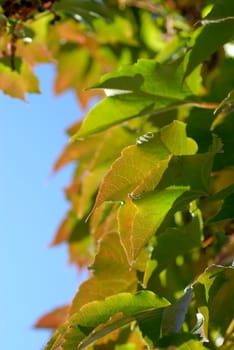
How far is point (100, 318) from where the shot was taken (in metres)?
0.69

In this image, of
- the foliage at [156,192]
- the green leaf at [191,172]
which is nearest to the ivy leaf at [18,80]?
the foliage at [156,192]

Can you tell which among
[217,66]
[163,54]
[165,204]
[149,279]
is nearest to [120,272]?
[149,279]

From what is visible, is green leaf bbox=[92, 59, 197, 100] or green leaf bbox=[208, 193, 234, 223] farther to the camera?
green leaf bbox=[92, 59, 197, 100]

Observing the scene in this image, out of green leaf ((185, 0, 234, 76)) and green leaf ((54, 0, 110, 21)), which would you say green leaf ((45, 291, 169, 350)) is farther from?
green leaf ((54, 0, 110, 21))

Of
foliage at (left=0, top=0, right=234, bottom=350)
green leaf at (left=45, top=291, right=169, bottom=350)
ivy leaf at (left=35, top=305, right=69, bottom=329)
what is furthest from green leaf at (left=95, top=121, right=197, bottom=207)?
ivy leaf at (left=35, top=305, right=69, bottom=329)

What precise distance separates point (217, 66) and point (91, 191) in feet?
1.12

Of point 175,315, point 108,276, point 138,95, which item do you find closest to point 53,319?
point 108,276

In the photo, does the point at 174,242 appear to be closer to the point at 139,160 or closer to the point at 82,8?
the point at 139,160

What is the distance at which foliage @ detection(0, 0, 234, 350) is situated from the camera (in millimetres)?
702

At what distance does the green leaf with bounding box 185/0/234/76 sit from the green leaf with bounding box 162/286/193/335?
0.28 metres

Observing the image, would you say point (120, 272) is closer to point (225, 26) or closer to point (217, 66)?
point (225, 26)

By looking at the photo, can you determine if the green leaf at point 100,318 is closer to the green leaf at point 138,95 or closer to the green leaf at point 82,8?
the green leaf at point 138,95

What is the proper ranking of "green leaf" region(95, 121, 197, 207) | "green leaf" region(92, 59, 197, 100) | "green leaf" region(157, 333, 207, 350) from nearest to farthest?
"green leaf" region(157, 333, 207, 350)
"green leaf" region(95, 121, 197, 207)
"green leaf" region(92, 59, 197, 100)

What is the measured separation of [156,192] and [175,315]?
0.39 ft
